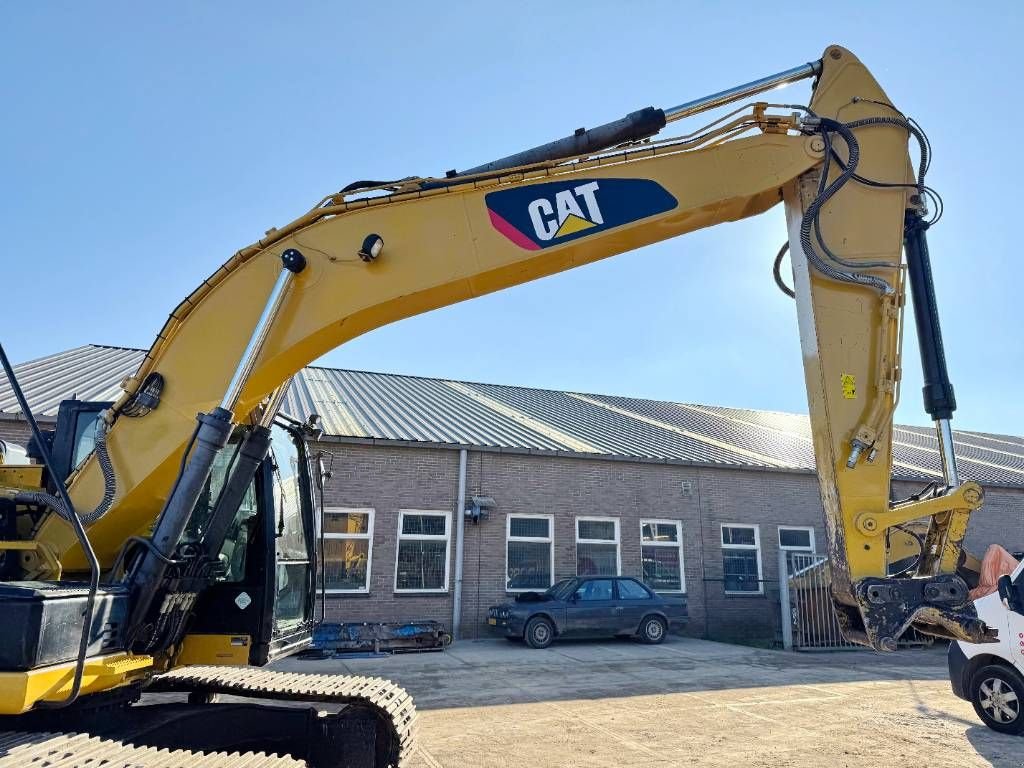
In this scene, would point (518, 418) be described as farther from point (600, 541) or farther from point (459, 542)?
point (459, 542)

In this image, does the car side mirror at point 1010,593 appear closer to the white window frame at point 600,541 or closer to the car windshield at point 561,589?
the car windshield at point 561,589

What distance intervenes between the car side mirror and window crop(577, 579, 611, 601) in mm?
8459

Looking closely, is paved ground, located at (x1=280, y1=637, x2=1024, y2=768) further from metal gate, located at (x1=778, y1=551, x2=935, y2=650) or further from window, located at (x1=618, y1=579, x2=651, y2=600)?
window, located at (x1=618, y1=579, x2=651, y2=600)

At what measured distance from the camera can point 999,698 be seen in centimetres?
707

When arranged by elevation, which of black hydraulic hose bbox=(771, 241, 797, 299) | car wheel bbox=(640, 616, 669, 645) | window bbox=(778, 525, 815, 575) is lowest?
car wheel bbox=(640, 616, 669, 645)

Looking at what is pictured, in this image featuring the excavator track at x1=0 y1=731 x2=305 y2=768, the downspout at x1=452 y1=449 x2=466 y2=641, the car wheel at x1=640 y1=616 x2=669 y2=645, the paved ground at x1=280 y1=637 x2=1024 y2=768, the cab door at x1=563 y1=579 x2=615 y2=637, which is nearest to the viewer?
the excavator track at x1=0 y1=731 x2=305 y2=768

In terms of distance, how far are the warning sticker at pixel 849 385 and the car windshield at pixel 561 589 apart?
1123 centimetres

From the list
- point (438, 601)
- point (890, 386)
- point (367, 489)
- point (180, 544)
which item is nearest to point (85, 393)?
point (367, 489)

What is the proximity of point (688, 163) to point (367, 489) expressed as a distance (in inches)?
467

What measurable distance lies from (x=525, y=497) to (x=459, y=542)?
6.27 ft

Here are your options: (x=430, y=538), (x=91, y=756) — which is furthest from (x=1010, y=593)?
(x=430, y=538)

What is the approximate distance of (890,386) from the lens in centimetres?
382

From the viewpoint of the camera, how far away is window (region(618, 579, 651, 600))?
48.3 ft

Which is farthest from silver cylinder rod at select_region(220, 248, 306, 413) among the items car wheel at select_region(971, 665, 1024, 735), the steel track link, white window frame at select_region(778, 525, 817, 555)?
white window frame at select_region(778, 525, 817, 555)
